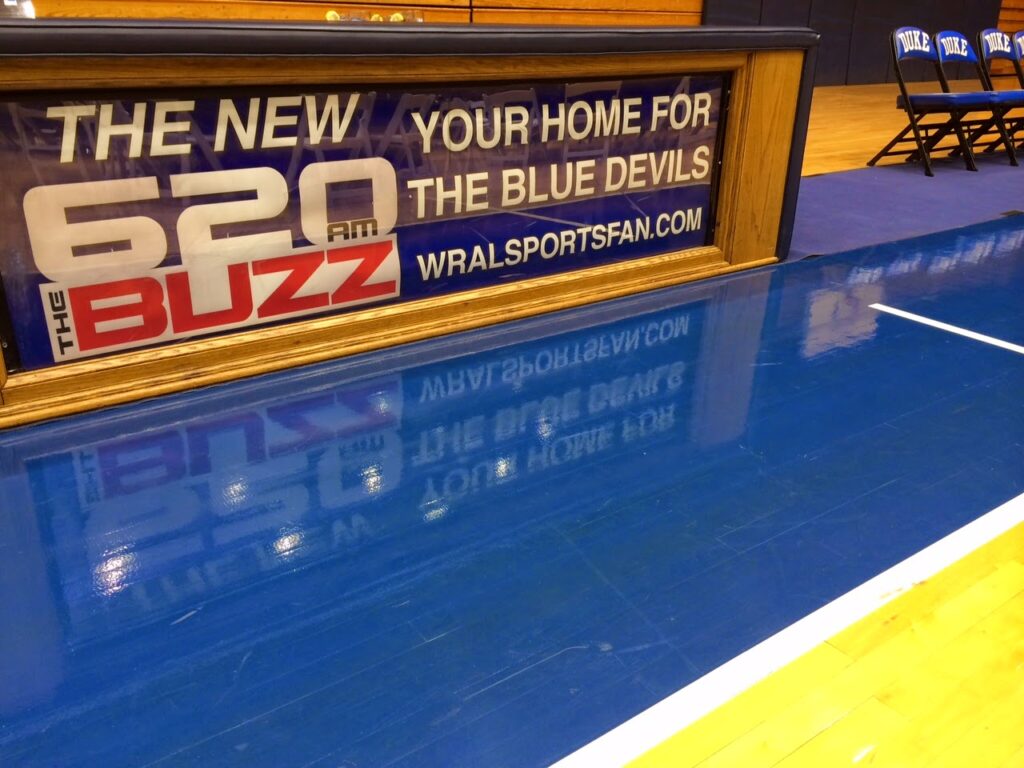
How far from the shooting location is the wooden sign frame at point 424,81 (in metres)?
1.83

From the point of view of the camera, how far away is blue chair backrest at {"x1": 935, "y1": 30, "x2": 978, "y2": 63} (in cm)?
516

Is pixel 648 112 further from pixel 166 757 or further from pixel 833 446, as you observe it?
pixel 166 757

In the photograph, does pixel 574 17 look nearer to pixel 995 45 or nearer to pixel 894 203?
pixel 995 45

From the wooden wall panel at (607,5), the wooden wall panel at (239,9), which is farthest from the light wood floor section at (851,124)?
the wooden wall panel at (239,9)

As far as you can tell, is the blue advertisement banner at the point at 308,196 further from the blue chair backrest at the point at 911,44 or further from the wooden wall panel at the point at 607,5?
the wooden wall panel at the point at 607,5

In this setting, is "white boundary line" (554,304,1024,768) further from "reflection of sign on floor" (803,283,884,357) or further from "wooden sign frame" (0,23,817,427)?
"wooden sign frame" (0,23,817,427)

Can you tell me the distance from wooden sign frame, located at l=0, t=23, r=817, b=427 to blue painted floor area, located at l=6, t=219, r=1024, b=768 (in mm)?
83

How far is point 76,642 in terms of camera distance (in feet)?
4.32

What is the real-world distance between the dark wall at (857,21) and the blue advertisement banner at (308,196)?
634 centimetres

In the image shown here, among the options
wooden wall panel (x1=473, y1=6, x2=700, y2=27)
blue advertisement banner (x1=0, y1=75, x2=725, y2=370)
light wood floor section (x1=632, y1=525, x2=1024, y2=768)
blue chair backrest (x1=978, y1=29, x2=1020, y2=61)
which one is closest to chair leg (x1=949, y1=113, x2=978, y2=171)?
blue chair backrest (x1=978, y1=29, x2=1020, y2=61)

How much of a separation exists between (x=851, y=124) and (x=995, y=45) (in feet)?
5.31

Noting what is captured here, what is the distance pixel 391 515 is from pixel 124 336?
87cm

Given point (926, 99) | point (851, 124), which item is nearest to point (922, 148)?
point (926, 99)

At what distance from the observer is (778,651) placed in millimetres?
1311
